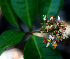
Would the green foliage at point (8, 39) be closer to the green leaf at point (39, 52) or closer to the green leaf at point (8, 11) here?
the green leaf at point (39, 52)

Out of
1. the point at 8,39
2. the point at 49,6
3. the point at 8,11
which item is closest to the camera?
the point at 8,39

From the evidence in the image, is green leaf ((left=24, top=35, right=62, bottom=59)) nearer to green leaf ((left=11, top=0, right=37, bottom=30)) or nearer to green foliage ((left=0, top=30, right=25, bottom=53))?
green foliage ((left=0, top=30, right=25, bottom=53))

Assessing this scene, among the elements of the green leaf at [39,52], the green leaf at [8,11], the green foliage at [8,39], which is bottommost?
the green leaf at [39,52]

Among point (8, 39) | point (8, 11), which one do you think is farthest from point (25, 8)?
point (8, 39)

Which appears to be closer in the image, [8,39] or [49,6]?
[8,39]

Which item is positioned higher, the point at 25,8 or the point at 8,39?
the point at 25,8

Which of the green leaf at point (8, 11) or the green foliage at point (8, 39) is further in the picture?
the green leaf at point (8, 11)

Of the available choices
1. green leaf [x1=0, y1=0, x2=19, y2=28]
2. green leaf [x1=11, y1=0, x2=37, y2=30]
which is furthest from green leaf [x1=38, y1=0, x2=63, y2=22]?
green leaf [x1=0, y1=0, x2=19, y2=28]

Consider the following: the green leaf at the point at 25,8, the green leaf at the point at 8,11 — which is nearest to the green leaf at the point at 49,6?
the green leaf at the point at 25,8

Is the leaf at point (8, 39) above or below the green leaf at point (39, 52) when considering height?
above

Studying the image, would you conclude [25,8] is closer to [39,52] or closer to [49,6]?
[49,6]

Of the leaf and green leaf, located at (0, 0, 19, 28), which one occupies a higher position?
green leaf, located at (0, 0, 19, 28)
